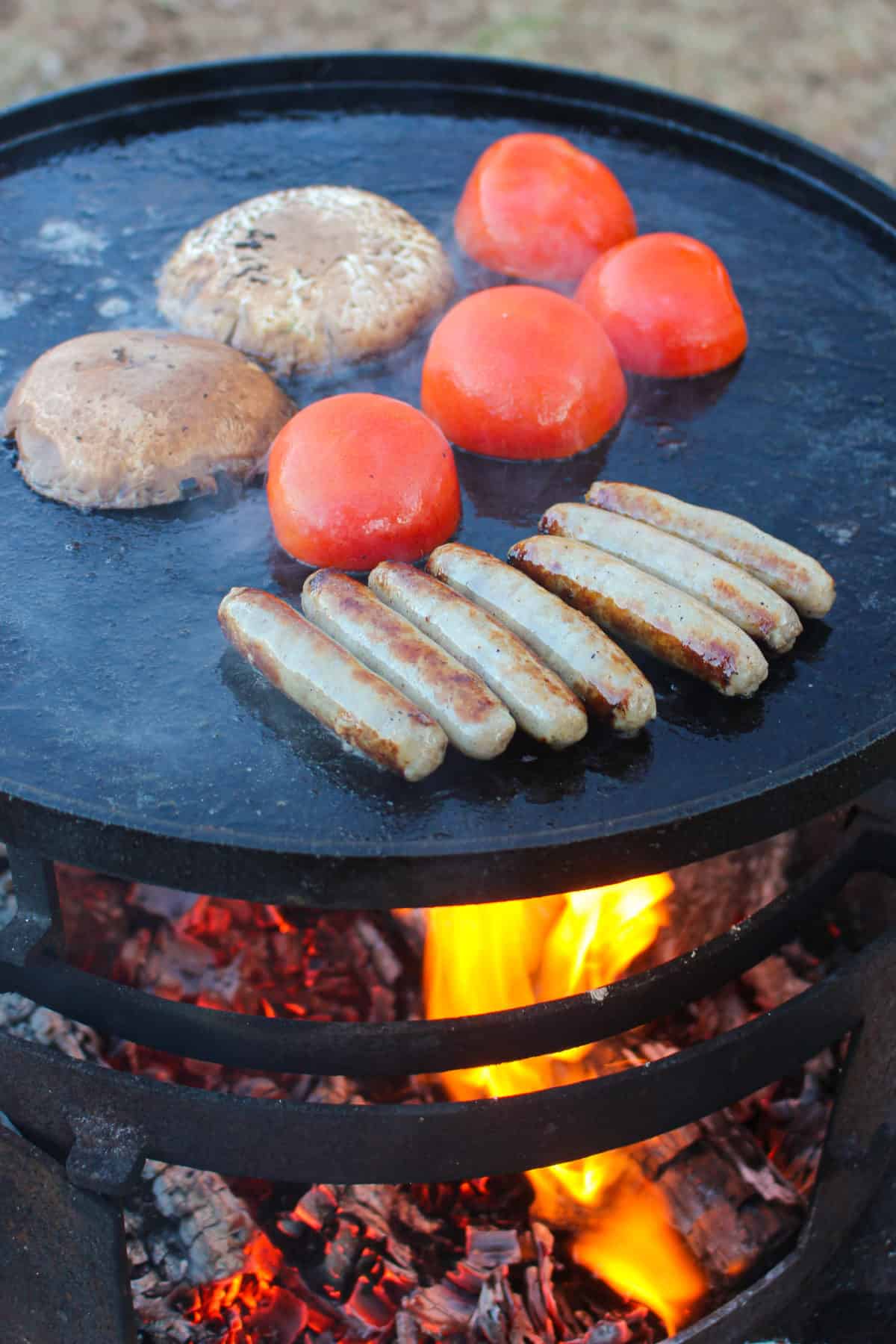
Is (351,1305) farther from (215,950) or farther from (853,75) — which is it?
(853,75)

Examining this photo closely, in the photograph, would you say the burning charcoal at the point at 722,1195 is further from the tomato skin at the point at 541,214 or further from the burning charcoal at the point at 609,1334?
the tomato skin at the point at 541,214

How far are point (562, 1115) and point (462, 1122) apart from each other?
24 centimetres

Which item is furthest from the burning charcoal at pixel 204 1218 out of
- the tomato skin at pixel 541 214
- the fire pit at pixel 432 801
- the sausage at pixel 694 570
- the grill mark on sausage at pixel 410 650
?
the tomato skin at pixel 541 214

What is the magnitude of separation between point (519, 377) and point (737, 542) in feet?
2.77

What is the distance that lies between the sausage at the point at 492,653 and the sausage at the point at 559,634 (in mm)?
41

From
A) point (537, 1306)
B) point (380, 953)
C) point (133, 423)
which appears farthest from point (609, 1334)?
point (133, 423)

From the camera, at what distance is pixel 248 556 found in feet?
9.51

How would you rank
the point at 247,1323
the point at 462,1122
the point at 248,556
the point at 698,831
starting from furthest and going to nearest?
1. the point at 247,1323
2. the point at 248,556
3. the point at 462,1122
4. the point at 698,831

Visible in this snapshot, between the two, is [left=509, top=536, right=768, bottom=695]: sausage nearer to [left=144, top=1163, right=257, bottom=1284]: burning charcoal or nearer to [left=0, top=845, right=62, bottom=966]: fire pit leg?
[left=0, top=845, right=62, bottom=966]: fire pit leg

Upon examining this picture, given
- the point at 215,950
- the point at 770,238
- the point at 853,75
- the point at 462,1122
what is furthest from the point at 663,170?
the point at 853,75

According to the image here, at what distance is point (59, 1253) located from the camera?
Result: 2.62 metres

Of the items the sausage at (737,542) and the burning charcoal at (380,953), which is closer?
the sausage at (737,542)

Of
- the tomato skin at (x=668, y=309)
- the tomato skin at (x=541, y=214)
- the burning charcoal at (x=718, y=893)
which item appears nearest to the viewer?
the tomato skin at (x=668, y=309)

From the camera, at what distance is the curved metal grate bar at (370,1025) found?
251cm
